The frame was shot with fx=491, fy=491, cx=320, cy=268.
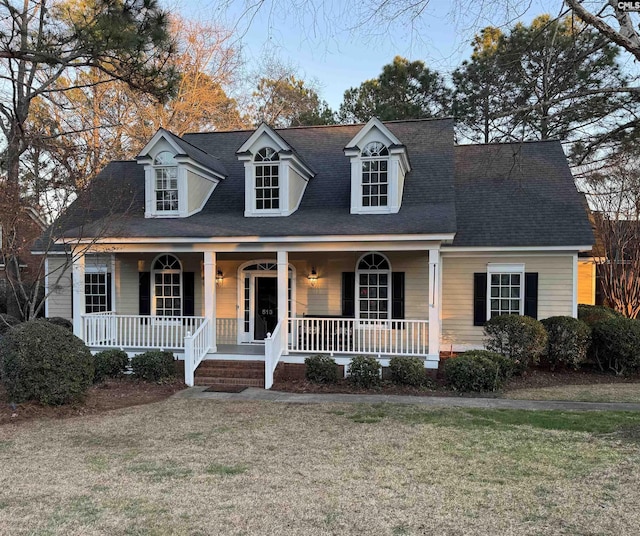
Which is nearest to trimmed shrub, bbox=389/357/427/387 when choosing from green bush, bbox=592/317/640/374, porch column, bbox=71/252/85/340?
green bush, bbox=592/317/640/374

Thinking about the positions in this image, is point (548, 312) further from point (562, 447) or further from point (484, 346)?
point (562, 447)

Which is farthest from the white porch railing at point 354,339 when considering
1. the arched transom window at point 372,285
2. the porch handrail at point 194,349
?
the porch handrail at point 194,349

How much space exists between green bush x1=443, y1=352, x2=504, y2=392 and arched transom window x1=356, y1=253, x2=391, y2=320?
9.90 feet

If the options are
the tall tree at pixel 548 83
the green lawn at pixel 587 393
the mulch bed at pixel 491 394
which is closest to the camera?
the tall tree at pixel 548 83

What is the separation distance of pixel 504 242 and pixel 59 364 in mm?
9930

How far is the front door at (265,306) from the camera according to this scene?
43.3 feet

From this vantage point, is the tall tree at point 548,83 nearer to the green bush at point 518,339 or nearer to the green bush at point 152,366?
the green bush at point 518,339

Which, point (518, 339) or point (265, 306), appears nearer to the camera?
point (518, 339)

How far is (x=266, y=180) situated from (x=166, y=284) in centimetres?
397

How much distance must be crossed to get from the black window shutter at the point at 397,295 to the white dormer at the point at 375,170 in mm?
1648

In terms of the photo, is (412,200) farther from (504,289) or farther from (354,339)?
(354,339)

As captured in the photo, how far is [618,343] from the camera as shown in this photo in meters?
11.0

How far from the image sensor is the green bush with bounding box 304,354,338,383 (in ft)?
34.4

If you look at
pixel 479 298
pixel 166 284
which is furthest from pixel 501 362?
pixel 166 284
